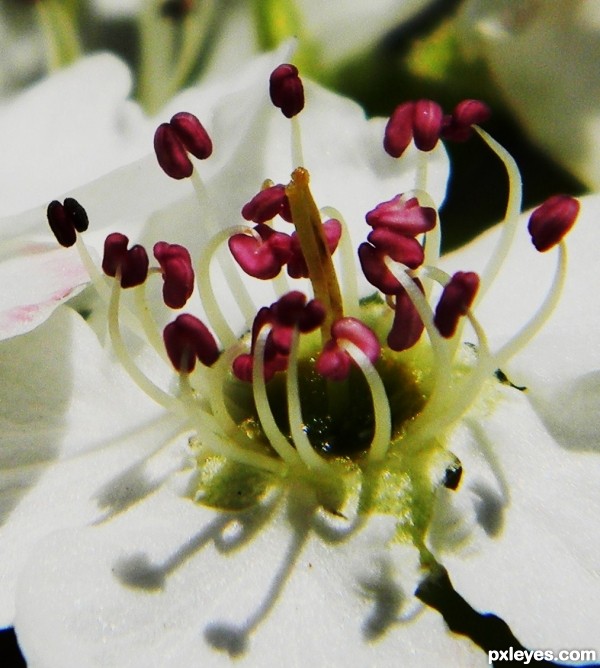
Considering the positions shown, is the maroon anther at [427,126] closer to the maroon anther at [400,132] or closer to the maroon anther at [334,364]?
the maroon anther at [400,132]

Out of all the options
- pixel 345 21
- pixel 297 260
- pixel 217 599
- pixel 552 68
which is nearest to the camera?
pixel 217 599

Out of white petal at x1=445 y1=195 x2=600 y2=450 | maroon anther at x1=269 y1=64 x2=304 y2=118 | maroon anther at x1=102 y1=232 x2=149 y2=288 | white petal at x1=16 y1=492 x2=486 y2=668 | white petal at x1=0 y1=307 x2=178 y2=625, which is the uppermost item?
maroon anther at x1=269 y1=64 x2=304 y2=118

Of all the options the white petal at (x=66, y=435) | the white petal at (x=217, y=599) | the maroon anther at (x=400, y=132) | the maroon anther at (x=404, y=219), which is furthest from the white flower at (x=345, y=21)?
the white petal at (x=217, y=599)

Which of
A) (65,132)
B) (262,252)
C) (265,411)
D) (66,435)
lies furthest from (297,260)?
(65,132)

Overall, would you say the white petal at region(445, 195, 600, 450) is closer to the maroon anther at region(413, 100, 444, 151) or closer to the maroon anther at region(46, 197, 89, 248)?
the maroon anther at region(413, 100, 444, 151)

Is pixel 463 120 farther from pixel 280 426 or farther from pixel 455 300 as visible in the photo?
pixel 280 426

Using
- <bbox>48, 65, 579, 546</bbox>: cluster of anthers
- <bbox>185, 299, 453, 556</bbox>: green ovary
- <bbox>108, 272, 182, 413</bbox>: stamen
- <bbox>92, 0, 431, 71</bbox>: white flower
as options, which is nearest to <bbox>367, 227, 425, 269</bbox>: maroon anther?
<bbox>48, 65, 579, 546</bbox>: cluster of anthers
